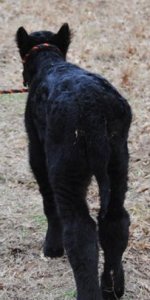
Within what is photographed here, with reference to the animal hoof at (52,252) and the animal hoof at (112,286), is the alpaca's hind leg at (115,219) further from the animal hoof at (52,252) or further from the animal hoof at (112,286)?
the animal hoof at (52,252)

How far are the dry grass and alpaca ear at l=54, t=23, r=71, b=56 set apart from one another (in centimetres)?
159

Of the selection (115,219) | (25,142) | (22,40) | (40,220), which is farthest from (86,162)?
(25,142)

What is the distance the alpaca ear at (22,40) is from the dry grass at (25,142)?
1557 millimetres

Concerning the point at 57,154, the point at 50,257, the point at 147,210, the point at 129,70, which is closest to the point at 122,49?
the point at 129,70

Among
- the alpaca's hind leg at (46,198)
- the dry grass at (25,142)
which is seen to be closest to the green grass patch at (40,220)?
the dry grass at (25,142)

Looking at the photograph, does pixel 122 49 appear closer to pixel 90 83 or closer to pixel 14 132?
pixel 14 132

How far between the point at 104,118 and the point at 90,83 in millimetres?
251

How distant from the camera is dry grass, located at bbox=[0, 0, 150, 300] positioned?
13.5 ft

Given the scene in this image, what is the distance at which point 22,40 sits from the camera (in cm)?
429

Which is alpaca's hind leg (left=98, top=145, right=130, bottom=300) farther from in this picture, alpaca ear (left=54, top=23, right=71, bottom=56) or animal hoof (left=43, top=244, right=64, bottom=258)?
alpaca ear (left=54, top=23, right=71, bottom=56)

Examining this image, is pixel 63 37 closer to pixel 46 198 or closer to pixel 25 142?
pixel 46 198

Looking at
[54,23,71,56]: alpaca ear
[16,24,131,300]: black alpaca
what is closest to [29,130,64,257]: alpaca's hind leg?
[16,24,131,300]: black alpaca

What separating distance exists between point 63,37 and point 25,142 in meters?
2.42

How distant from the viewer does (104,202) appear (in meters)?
3.13
